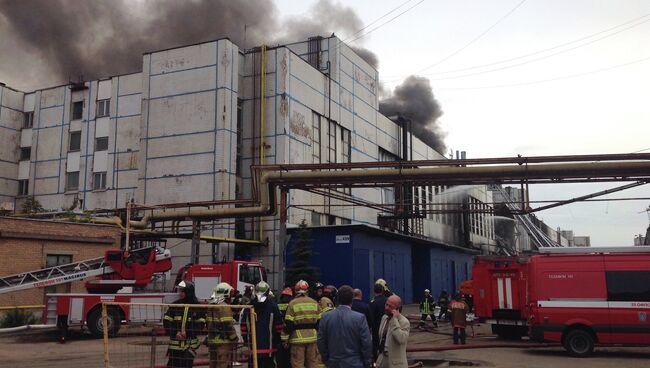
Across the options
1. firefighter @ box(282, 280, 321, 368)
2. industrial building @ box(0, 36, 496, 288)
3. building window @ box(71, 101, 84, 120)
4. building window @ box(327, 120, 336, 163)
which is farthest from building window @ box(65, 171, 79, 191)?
firefighter @ box(282, 280, 321, 368)

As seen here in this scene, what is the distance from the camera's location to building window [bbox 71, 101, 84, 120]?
1604 inches

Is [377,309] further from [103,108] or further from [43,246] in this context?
[103,108]

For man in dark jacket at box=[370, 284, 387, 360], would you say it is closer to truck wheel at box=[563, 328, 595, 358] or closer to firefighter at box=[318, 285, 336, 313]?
firefighter at box=[318, 285, 336, 313]

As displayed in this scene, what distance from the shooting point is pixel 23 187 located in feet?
138

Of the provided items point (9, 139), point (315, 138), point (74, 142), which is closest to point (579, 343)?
point (315, 138)

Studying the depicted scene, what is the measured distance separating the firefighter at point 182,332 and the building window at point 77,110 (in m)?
36.3

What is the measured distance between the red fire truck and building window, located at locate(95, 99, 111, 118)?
108ft

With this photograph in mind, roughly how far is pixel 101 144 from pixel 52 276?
21.3m

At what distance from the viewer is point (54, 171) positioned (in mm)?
40688

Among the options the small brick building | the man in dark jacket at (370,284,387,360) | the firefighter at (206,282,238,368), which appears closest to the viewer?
the firefighter at (206,282,238,368)

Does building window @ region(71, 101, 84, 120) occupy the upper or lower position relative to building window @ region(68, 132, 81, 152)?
upper

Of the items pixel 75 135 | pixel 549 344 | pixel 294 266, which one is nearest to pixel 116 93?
pixel 75 135

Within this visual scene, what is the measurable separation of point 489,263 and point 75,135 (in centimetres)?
3230

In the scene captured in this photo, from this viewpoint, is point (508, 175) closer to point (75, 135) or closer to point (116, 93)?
point (116, 93)
